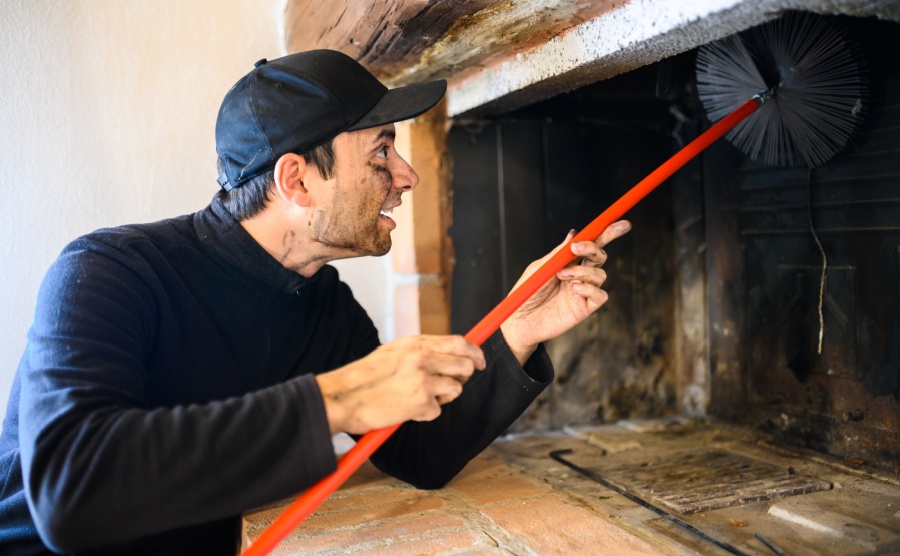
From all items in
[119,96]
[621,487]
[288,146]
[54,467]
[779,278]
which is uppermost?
[119,96]

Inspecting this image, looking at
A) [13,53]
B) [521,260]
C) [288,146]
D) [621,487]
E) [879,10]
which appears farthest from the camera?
[521,260]

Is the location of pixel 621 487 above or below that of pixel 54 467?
below

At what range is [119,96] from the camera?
1406mm

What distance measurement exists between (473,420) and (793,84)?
72 cm

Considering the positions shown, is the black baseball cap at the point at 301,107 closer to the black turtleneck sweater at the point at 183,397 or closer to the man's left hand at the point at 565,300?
the black turtleneck sweater at the point at 183,397

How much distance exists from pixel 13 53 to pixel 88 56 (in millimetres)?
121

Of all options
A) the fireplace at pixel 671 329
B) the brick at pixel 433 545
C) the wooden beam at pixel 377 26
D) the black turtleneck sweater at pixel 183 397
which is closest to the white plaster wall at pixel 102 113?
the wooden beam at pixel 377 26

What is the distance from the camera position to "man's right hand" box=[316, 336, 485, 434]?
32.9 inches

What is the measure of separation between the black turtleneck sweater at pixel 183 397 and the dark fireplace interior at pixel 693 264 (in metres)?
0.41

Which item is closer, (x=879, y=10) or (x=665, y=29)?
(x=879, y=10)

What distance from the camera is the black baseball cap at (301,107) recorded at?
3.51 feet

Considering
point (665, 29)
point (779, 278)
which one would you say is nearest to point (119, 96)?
point (665, 29)

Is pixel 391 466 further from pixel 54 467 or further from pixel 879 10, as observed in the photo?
pixel 879 10

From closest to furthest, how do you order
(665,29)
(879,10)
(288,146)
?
(879,10)
(665,29)
(288,146)
